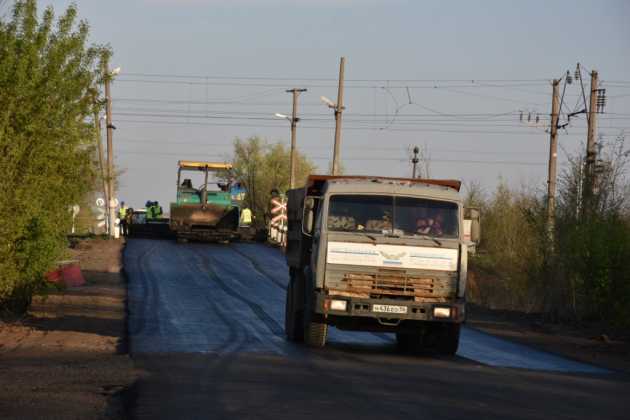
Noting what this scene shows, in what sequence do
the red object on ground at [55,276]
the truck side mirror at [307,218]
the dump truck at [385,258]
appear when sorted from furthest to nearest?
the red object on ground at [55,276] → the truck side mirror at [307,218] → the dump truck at [385,258]

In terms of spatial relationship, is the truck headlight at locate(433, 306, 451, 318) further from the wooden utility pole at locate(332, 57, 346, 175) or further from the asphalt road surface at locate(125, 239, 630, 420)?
the wooden utility pole at locate(332, 57, 346, 175)

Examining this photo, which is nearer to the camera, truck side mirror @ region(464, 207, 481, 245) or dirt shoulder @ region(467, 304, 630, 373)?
truck side mirror @ region(464, 207, 481, 245)

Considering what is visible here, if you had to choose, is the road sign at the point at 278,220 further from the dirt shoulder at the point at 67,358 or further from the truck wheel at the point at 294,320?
the truck wheel at the point at 294,320

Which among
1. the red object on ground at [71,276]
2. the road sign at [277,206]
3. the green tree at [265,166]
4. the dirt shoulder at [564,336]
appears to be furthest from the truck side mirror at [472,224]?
the green tree at [265,166]

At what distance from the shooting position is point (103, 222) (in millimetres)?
59719

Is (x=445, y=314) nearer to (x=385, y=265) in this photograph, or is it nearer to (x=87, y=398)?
(x=385, y=265)

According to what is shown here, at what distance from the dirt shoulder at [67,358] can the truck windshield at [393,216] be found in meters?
3.86

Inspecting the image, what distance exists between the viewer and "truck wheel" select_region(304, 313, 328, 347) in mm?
16562

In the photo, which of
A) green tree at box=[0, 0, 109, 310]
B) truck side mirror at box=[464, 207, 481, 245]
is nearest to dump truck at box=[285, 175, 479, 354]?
truck side mirror at box=[464, 207, 481, 245]

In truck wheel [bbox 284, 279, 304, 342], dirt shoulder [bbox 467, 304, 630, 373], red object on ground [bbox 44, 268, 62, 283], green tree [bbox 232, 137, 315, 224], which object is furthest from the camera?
green tree [bbox 232, 137, 315, 224]

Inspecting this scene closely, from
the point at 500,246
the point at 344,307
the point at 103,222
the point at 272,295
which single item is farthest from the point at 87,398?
the point at 103,222

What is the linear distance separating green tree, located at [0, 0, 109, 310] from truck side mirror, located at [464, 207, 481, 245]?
8395mm

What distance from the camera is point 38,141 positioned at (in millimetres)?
20672

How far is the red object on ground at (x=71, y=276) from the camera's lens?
29.1m
